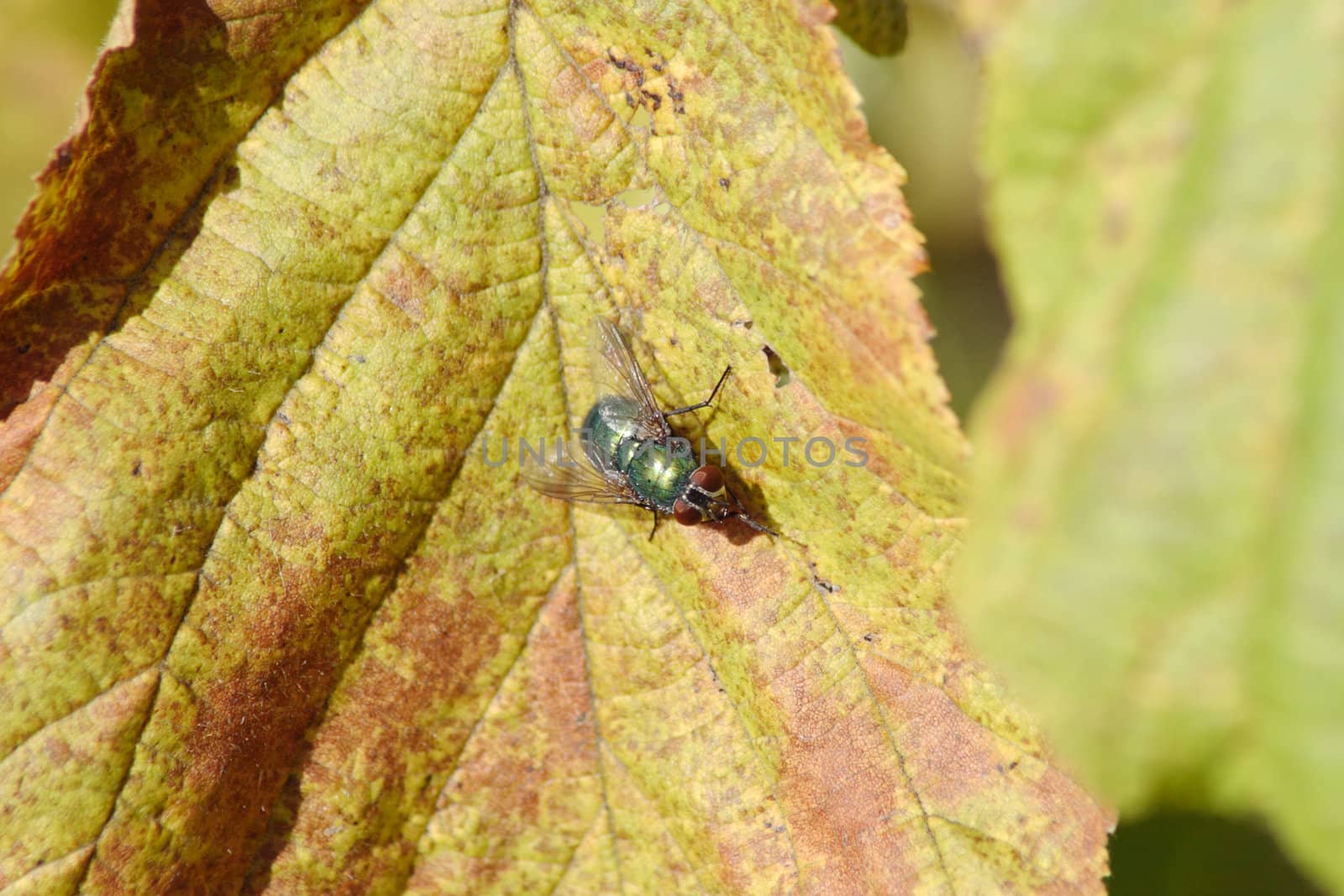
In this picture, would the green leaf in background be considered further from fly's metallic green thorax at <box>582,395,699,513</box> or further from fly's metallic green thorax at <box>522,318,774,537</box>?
fly's metallic green thorax at <box>582,395,699,513</box>

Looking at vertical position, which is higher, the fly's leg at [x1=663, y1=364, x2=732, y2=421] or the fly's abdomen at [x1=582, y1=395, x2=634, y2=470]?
the fly's leg at [x1=663, y1=364, x2=732, y2=421]

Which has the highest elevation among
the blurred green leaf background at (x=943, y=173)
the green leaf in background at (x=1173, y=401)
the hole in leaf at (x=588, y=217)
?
the green leaf in background at (x=1173, y=401)

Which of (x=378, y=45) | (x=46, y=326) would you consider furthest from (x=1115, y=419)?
(x=46, y=326)

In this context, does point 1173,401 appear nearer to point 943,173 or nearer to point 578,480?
point 578,480

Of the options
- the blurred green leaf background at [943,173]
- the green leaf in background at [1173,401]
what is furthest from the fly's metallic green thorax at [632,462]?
the green leaf in background at [1173,401]

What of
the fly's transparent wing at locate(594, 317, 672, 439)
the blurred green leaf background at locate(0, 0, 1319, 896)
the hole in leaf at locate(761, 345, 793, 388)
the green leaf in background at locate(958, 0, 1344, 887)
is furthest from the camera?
the blurred green leaf background at locate(0, 0, 1319, 896)

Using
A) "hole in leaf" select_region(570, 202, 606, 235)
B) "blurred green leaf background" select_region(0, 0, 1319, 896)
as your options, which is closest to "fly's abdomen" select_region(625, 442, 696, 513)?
"hole in leaf" select_region(570, 202, 606, 235)

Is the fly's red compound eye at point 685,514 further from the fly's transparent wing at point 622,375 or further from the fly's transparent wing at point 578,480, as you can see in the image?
the fly's transparent wing at point 622,375
